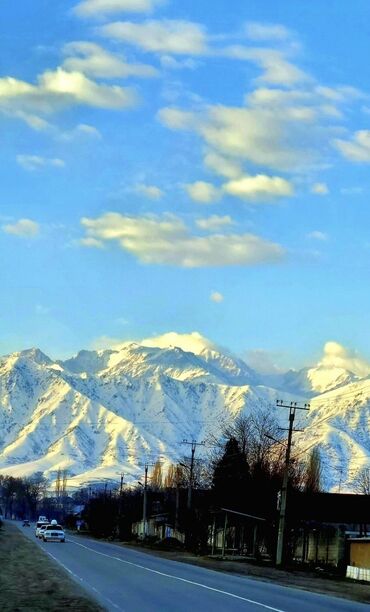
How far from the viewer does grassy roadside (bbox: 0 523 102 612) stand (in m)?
24.6

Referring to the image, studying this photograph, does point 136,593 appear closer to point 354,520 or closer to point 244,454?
point 354,520

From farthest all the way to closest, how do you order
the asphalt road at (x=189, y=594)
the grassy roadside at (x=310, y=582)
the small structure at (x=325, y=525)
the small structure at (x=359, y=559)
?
1. the small structure at (x=325, y=525)
2. the small structure at (x=359, y=559)
3. the grassy roadside at (x=310, y=582)
4. the asphalt road at (x=189, y=594)

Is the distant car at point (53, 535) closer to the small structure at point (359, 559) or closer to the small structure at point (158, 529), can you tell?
the small structure at point (158, 529)

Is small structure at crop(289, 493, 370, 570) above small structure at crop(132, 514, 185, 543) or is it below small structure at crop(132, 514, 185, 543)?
above

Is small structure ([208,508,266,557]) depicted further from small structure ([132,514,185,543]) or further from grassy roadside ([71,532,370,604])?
grassy roadside ([71,532,370,604])

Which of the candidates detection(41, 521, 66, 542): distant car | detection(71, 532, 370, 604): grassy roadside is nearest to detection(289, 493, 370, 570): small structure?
detection(71, 532, 370, 604): grassy roadside

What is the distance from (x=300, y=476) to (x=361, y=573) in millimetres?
37301

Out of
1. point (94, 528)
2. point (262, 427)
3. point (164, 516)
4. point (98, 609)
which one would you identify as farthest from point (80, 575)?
point (94, 528)

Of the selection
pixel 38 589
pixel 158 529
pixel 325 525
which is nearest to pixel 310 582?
pixel 38 589

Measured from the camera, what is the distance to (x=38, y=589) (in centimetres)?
3100

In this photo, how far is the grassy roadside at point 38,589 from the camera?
969 inches

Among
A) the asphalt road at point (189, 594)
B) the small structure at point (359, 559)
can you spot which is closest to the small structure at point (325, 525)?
the small structure at point (359, 559)

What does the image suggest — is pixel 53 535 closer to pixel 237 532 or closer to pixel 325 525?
pixel 237 532

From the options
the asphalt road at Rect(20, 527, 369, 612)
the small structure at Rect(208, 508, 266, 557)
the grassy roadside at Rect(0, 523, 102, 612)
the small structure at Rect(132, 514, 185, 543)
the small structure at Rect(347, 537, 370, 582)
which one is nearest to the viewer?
the grassy roadside at Rect(0, 523, 102, 612)
